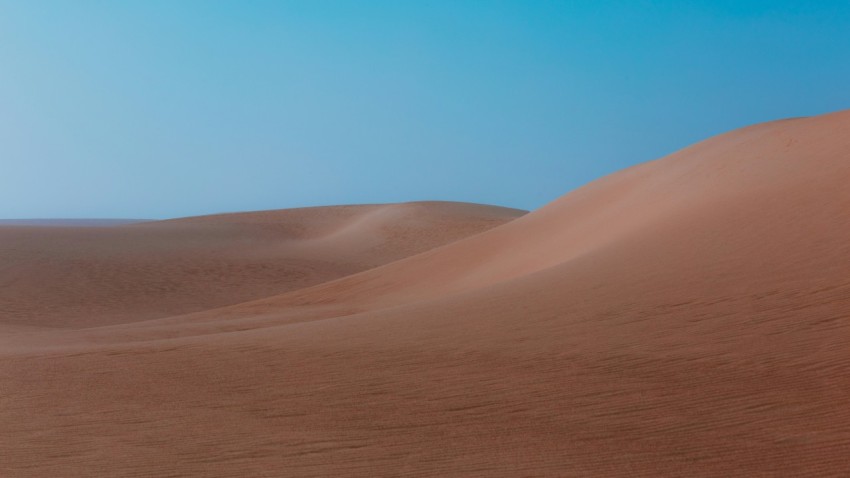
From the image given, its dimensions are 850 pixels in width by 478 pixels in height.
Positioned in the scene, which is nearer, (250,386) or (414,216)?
(250,386)

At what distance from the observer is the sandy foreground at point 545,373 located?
211 inches

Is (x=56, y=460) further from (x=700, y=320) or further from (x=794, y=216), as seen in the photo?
(x=794, y=216)

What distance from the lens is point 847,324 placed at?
24.7 feet

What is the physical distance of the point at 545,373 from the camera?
22.8 feet

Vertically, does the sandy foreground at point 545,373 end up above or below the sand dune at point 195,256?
below

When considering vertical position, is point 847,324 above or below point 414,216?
below

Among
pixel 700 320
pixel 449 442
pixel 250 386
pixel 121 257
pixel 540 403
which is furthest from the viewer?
pixel 121 257

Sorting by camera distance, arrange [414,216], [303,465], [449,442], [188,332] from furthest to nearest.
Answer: [414,216], [188,332], [449,442], [303,465]

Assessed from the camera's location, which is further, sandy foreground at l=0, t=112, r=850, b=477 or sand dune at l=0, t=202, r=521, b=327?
sand dune at l=0, t=202, r=521, b=327

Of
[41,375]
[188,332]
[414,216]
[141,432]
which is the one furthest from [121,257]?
[141,432]

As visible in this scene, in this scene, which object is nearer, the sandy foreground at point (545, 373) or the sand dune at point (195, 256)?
the sandy foreground at point (545, 373)

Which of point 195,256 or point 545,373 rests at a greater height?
point 195,256

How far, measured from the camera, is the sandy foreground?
17.6 feet

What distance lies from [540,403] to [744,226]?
6.76 metres
